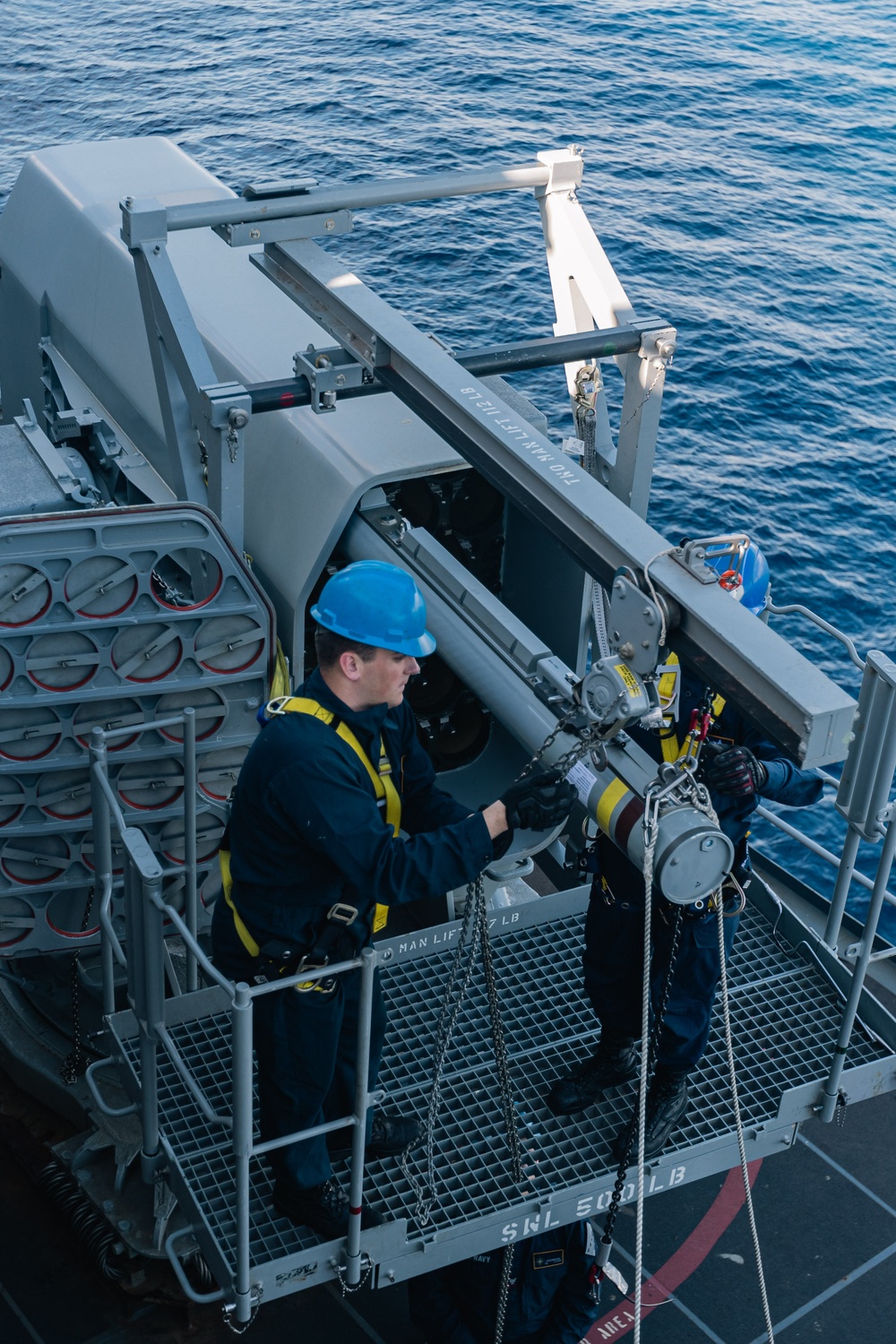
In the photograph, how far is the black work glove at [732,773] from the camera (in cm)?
514

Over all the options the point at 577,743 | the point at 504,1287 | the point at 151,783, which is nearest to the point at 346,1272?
the point at 504,1287

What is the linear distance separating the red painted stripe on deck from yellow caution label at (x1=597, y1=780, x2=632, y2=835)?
321 centimetres

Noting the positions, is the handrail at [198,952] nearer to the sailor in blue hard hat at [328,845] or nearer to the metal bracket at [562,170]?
the sailor in blue hard hat at [328,845]

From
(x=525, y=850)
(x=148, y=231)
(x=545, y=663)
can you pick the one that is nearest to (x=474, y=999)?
(x=525, y=850)

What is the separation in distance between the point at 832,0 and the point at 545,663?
35.9 meters

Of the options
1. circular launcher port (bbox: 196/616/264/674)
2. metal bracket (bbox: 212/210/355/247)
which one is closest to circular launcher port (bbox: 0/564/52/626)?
circular launcher port (bbox: 196/616/264/674)

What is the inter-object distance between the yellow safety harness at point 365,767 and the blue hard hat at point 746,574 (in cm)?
135

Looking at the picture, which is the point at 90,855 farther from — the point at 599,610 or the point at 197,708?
the point at 599,610

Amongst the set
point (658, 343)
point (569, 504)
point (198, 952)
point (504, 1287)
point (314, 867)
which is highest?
point (569, 504)

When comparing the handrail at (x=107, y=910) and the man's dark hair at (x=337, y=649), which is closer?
the man's dark hair at (x=337, y=649)

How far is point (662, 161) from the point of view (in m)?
25.8

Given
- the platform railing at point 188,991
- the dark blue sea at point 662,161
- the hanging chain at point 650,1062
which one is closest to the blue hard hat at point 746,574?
the hanging chain at point 650,1062

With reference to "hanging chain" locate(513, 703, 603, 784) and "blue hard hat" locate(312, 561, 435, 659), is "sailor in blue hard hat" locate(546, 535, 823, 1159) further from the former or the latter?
"blue hard hat" locate(312, 561, 435, 659)

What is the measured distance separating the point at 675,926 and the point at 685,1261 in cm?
279
